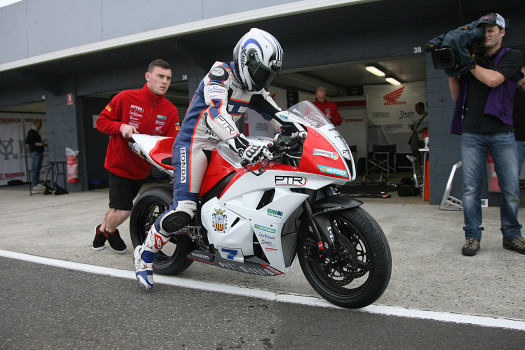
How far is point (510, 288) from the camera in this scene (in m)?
3.27

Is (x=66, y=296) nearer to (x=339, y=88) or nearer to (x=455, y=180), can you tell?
(x=455, y=180)

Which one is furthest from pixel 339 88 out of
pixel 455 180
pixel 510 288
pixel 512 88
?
pixel 510 288

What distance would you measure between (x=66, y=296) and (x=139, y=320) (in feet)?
2.92

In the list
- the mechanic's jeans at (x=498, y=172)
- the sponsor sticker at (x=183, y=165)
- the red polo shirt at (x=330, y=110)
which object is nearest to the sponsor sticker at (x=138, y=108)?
the sponsor sticker at (x=183, y=165)

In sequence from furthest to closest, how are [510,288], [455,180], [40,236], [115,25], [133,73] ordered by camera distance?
[133,73] → [115,25] → [455,180] → [40,236] → [510,288]

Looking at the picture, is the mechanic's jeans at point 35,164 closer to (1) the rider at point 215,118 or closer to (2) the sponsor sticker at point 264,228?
(1) the rider at point 215,118

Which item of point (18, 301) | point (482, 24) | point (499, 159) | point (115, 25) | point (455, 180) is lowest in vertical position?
point (18, 301)

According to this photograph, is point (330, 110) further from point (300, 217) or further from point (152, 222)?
point (300, 217)

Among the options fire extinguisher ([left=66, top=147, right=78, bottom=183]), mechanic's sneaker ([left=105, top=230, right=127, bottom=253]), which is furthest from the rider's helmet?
fire extinguisher ([left=66, top=147, right=78, bottom=183])

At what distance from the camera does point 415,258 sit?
4199 millimetres

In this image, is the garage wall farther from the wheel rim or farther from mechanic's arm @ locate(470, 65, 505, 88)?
the wheel rim

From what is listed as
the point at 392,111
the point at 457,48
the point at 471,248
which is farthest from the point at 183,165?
the point at 392,111

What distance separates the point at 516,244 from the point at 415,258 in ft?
3.23

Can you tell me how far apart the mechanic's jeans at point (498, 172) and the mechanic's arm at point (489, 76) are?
1.68 feet
